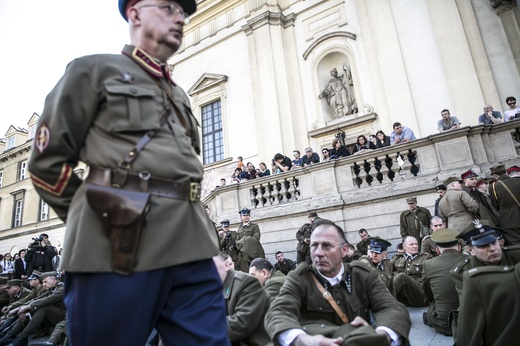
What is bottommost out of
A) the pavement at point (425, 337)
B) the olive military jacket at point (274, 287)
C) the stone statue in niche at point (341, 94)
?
the pavement at point (425, 337)

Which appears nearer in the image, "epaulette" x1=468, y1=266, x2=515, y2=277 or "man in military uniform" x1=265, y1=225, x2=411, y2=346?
"man in military uniform" x1=265, y1=225, x2=411, y2=346

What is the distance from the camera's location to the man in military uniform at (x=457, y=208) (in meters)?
6.44

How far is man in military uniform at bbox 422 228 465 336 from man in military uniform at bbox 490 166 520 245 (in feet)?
6.52

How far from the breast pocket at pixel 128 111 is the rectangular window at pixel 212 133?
17.4 m

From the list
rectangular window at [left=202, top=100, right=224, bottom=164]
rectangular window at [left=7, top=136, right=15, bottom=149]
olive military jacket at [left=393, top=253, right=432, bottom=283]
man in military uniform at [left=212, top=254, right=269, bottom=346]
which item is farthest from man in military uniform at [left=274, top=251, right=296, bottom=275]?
rectangular window at [left=7, top=136, right=15, bottom=149]

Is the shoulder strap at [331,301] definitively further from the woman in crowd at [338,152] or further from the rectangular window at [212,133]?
the rectangular window at [212,133]

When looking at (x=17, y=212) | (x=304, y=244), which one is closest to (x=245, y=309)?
(x=304, y=244)

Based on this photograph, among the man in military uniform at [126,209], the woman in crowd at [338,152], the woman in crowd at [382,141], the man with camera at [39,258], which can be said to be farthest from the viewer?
the man with camera at [39,258]

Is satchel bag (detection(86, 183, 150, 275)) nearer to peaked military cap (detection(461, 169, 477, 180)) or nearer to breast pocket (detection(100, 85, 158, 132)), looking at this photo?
breast pocket (detection(100, 85, 158, 132))

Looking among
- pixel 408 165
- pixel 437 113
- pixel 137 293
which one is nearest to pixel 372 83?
pixel 437 113

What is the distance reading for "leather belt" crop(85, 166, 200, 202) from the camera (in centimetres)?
145

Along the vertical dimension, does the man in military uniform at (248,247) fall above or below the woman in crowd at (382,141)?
below

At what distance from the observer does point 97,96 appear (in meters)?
1.52

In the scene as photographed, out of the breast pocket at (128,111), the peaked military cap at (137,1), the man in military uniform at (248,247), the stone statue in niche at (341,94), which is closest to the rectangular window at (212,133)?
the stone statue in niche at (341,94)
